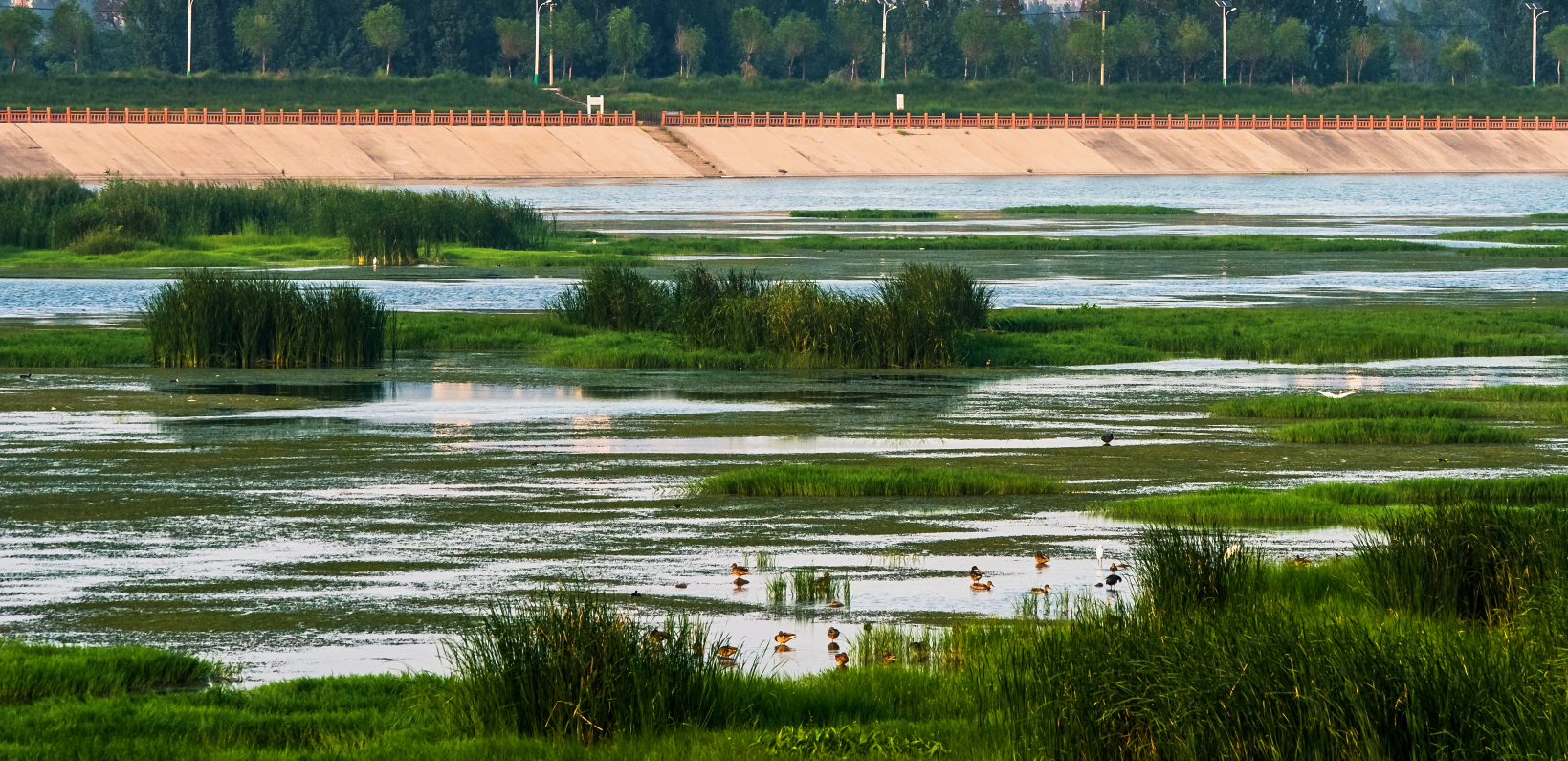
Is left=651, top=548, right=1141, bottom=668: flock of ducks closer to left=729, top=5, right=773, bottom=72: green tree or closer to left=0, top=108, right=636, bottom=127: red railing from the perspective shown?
left=0, top=108, right=636, bottom=127: red railing

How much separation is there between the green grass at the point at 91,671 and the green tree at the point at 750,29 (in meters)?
138

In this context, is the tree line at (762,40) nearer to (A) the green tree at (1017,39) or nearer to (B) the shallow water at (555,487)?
(A) the green tree at (1017,39)

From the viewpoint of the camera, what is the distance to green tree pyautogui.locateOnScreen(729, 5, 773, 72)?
147m

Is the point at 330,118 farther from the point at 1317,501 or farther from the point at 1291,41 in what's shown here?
the point at 1317,501

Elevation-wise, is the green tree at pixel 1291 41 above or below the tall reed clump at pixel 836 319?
above

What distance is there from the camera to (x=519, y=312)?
35375 millimetres

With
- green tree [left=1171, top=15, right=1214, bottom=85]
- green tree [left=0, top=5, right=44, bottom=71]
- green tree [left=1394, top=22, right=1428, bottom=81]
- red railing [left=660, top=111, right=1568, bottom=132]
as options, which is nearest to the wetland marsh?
red railing [left=660, top=111, right=1568, bottom=132]

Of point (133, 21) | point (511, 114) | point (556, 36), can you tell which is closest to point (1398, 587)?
point (511, 114)

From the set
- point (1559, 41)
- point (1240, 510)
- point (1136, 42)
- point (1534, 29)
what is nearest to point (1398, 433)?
point (1240, 510)

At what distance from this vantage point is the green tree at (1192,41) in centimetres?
14875

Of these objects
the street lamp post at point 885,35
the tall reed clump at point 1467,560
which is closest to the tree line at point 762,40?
the street lamp post at point 885,35

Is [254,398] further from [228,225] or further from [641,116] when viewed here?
[641,116]

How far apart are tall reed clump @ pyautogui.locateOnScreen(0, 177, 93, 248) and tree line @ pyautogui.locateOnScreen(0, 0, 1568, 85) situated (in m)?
74.4

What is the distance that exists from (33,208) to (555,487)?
39931 millimetres
